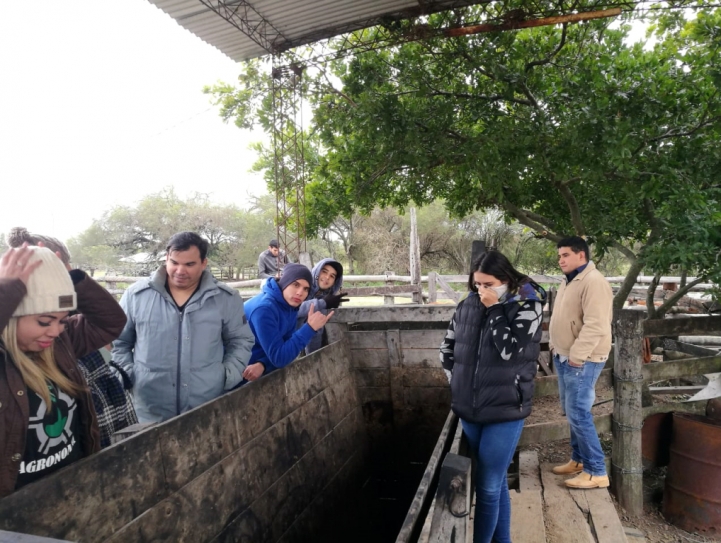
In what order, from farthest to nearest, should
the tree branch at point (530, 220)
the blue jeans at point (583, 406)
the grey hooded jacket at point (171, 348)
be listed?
the tree branch at point (530, 220) < the blue jeans at point (583, 406) < the grey hooded jacket at point (171, 348)

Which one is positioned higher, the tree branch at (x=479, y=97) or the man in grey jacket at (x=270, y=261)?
the tree branch at (x=479, y=97)

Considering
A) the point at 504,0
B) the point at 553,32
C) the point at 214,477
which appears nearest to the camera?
the point at 214,477

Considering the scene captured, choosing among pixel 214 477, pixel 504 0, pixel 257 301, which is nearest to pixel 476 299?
pixel 257 301

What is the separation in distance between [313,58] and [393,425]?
619 centimetres

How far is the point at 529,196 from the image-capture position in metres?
6.46

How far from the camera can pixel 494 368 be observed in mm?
2514

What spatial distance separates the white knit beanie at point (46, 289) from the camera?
62.6 inches

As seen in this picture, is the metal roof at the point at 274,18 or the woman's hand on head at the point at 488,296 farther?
the metal roof at the point at 274,18

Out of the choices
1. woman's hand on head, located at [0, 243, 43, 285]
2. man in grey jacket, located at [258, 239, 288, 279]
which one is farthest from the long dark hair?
man in grey jacket, located at [258, 239, 288, 279]

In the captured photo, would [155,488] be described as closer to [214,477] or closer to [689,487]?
[214,477]

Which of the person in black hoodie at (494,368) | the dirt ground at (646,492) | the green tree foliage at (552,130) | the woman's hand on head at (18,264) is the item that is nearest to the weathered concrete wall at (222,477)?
the woman's hand on head at (18,264)

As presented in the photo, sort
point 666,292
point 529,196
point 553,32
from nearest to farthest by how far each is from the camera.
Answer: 1. point 553,32
2. point 529,196
3. point 666,292

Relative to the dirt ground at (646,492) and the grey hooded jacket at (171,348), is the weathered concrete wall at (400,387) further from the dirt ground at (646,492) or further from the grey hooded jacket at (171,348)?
the grey hooded jacket at (171,348)

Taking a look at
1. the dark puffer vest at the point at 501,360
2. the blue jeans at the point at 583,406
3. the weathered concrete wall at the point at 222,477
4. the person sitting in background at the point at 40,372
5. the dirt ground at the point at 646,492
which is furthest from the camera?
the dirt ground at the point at 646,492
